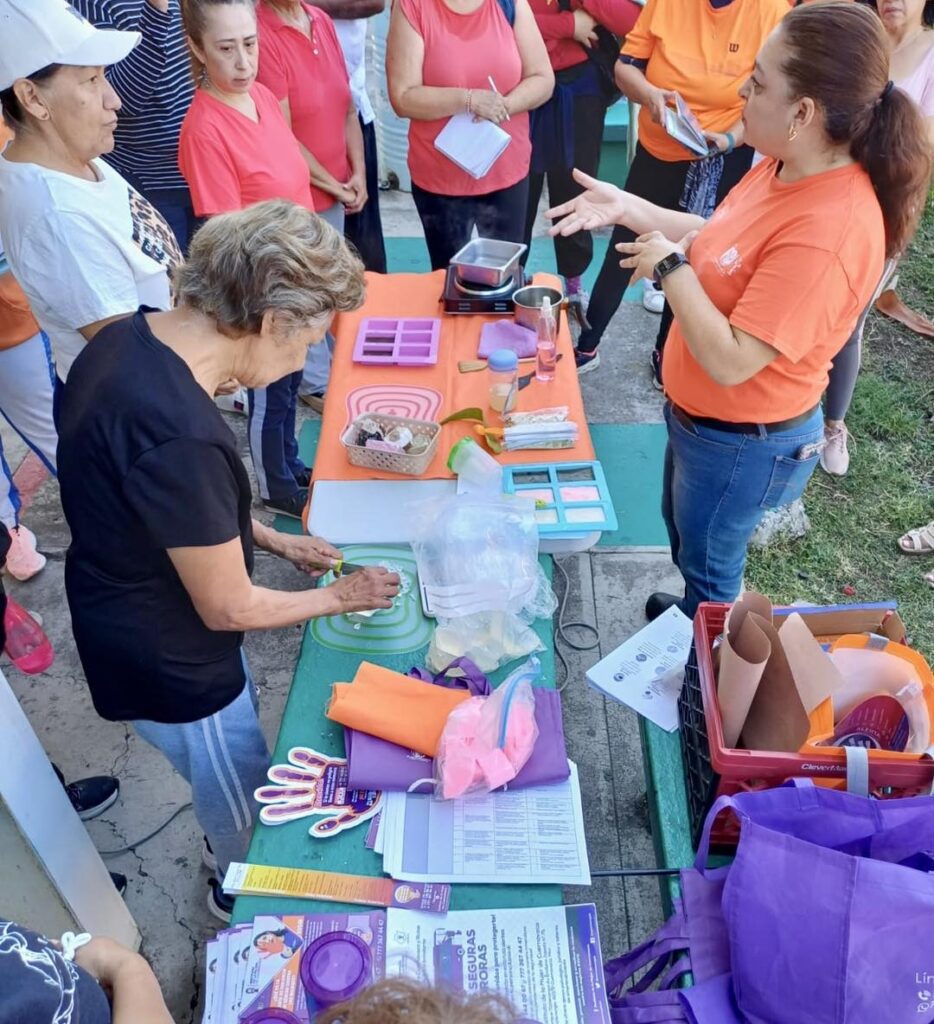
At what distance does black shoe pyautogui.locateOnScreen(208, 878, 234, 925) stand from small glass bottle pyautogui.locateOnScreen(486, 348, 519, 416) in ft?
5.04

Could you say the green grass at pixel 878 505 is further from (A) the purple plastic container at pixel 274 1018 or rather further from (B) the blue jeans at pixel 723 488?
(A) the purple plastic container at pixel 274 1018

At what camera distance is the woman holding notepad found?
3037mm

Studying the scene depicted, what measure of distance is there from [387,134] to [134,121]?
298 centimetres

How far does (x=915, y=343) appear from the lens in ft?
14.7

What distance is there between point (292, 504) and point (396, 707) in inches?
70.2

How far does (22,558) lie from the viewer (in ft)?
10.3

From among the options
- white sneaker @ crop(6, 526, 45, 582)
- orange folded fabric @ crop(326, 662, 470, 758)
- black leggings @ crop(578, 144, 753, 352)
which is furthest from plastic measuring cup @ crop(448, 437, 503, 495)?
white sneaker @ crop(6, 526, 45, 582)

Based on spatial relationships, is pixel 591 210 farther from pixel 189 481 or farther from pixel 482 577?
pixel 189 481

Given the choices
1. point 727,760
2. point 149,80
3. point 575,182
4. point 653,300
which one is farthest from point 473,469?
point 653,300

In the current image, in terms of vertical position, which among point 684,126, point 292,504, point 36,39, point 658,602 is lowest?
point 292,504

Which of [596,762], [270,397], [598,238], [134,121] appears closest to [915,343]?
[598,238]

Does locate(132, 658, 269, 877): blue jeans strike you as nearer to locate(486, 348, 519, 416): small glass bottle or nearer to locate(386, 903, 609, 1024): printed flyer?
locate(386, 903, 609, 1024): printed flyer

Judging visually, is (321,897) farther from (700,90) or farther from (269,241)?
(700,90)

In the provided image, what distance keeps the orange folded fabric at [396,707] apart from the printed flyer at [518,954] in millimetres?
312
